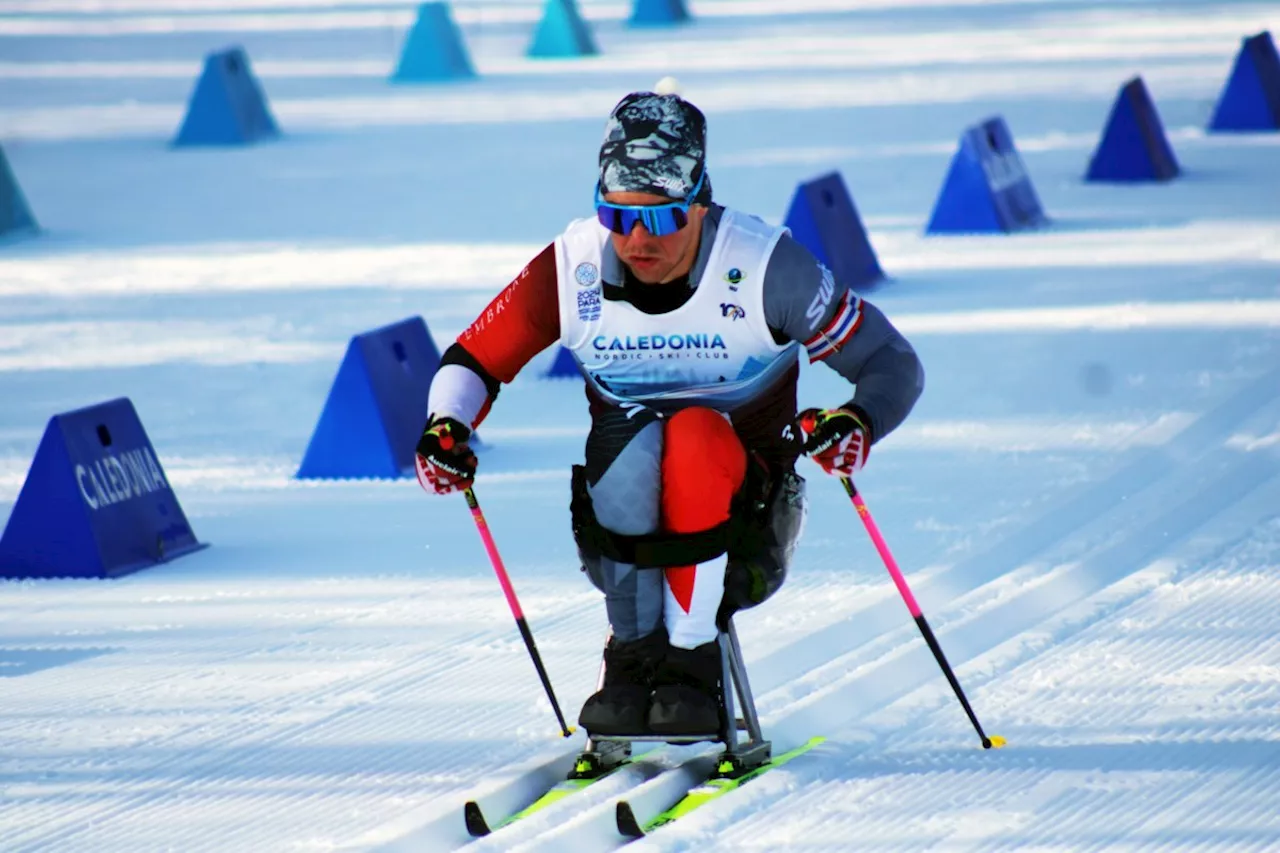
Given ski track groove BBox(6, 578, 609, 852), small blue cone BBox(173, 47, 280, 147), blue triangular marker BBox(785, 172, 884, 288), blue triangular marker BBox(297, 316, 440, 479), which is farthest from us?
small blue cone BBox(173, 47, 280, 147)

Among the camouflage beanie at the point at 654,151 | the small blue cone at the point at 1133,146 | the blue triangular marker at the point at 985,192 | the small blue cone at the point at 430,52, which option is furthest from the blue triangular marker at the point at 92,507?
the small blue cone at the point at 430,52

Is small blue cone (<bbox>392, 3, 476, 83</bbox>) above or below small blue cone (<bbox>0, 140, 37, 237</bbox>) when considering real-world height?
above

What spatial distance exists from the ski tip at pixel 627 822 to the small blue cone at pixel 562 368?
4039 mm

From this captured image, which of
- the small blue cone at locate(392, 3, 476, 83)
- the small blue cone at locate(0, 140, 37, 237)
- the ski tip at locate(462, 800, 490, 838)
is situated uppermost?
the small blue cone at locate(392, 3, 476, 83)

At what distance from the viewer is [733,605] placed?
3.41m

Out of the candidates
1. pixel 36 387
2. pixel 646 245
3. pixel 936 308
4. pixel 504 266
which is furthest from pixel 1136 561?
pixel 504 266

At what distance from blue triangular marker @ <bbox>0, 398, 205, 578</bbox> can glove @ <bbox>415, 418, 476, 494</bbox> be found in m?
1.87

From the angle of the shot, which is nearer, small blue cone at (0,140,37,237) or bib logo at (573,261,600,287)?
bib logo at (573,261,600,287)

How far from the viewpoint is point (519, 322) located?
3492 mm

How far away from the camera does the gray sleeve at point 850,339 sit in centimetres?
334

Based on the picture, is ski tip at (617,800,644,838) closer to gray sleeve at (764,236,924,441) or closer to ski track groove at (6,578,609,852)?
ski track groove at (6,578,609,852)

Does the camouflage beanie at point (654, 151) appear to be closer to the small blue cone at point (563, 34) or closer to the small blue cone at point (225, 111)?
the small blue cone at point (225, 111)

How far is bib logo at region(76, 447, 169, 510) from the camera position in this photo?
16.5ft

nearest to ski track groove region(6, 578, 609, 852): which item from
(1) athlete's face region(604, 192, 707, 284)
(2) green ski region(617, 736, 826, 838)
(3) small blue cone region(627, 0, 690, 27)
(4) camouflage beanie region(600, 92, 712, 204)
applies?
(2) green ski region(617, 736, 826, 838)
